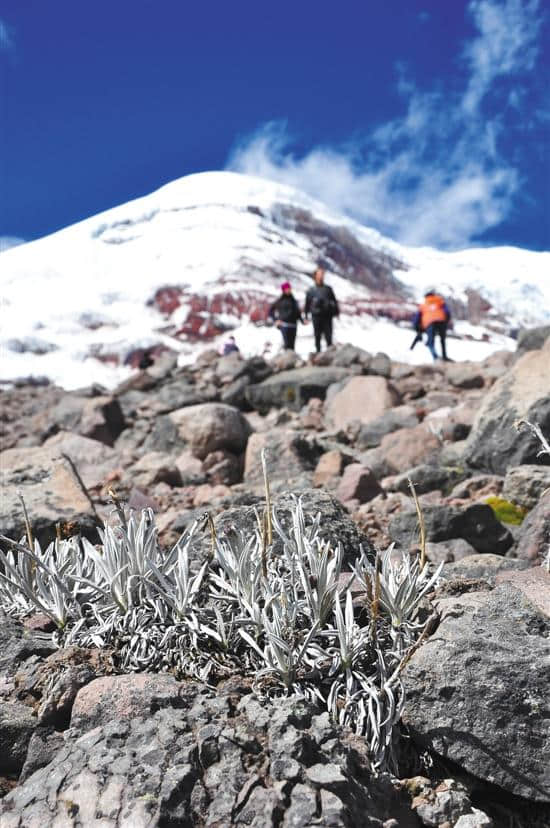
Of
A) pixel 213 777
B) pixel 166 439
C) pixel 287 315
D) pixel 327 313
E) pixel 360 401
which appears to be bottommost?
pixel 213 777

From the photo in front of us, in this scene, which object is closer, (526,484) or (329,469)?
(526,484)

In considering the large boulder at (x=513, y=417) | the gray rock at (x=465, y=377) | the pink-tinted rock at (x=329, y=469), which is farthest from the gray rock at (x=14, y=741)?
the gray rock at (x=465, y=377)

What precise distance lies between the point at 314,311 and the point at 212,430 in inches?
290

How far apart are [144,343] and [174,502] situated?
2015 inches

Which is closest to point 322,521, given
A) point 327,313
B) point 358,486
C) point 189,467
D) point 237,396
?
point 358,486

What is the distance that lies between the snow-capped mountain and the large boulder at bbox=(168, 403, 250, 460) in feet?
52.9

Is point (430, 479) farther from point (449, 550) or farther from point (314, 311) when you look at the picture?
point (314, 311)

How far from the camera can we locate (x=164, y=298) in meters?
75.8

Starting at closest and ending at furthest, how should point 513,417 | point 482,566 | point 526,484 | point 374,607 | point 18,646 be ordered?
point 374,607 → point 18,646 → point 482,566 → point 526,484 → point 513,417

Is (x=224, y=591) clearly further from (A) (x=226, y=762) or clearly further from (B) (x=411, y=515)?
(B) (x=411, y=515)

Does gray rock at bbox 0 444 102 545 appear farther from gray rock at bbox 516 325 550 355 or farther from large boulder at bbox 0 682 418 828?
gray rock at bbox 516 325 550 355

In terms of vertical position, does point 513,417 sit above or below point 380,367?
below

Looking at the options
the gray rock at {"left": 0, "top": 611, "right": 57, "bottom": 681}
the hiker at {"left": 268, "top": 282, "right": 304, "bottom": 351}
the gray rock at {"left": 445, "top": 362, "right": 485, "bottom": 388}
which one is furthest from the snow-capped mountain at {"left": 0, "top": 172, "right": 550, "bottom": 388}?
the gray rock at {"left": 0, "top": 611, "right": 57, "bottom": 681}

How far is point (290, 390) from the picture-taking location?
10.2 metres
